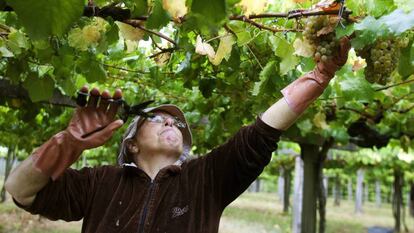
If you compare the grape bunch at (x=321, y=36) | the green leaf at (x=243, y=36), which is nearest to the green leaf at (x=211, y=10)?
the grape bunch at (x=321, y=36)

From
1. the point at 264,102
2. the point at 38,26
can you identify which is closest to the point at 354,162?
the point at 264,102

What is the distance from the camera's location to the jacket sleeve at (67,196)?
5.98 ft

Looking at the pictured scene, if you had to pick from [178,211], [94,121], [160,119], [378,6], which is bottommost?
[178,211]

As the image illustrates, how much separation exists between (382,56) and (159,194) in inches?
42.5

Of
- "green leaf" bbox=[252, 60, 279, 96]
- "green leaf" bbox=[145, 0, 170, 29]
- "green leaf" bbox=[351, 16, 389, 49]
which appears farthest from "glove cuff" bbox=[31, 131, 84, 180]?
"green leaf" bbox=[351, 16, 389, 49]

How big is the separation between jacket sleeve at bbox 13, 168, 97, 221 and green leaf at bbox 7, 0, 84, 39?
3.78ft

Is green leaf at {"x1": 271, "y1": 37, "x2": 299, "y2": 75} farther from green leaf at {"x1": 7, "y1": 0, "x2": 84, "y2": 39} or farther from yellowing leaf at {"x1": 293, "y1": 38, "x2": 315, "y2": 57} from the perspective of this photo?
green leaf at {"x1": 7, "y1": 0, "x2": 84, "y2": 39}

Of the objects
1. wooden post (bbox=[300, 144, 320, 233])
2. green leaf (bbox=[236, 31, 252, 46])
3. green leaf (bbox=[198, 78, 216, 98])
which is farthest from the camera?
wooden post (bbox=[300, 144, 320, 233])

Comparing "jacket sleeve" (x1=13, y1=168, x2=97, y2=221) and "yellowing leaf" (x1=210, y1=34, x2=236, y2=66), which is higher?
"yellowing leaf" (x1=210, y1=34, x2=236, y2=66)

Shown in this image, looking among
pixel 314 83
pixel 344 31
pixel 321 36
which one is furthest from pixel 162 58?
pixel 344 31

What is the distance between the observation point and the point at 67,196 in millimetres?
1960

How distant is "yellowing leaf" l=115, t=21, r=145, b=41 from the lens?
1.61 m

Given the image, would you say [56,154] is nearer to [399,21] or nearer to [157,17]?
[157,17]

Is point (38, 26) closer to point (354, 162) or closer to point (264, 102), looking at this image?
point (264, 102)
